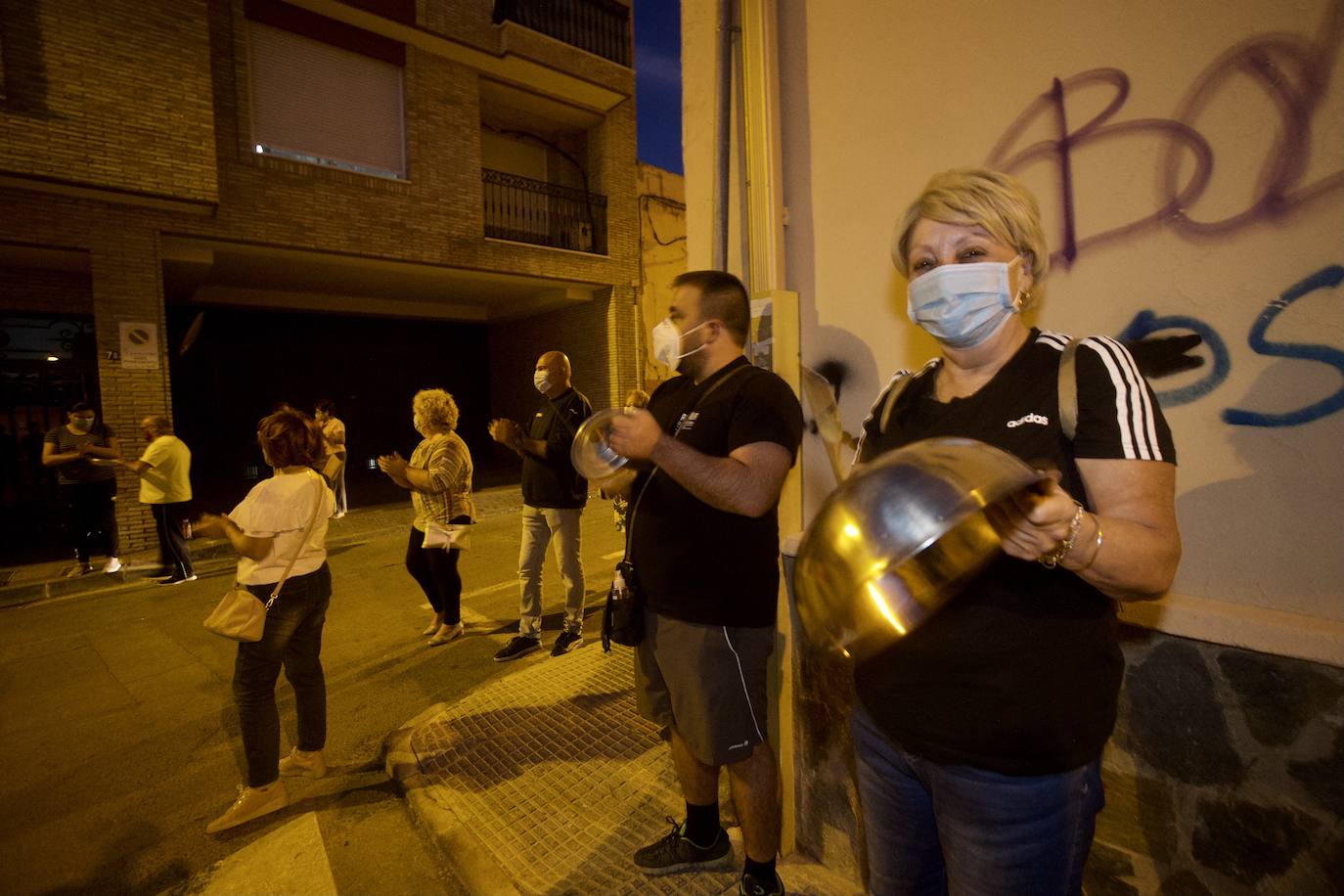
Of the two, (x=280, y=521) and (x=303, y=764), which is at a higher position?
(x=280, y=521)

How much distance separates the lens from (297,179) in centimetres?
1032

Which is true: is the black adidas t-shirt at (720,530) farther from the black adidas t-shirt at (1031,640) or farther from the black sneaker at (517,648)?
the black sneaker at (517,648)

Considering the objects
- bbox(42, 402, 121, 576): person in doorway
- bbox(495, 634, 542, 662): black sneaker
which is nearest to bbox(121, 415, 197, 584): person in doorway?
bbox(42, 402, 121, 576): person in doorway

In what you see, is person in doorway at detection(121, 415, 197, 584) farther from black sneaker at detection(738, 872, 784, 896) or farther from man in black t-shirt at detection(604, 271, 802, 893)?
black sneaker at detection(738, 872, 784, 896)

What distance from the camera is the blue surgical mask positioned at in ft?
4.30

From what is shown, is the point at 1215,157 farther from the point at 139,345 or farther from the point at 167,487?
the point at 139,345

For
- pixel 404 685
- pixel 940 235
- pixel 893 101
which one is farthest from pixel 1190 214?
pixel 404 685

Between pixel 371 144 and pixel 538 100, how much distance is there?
159 inches

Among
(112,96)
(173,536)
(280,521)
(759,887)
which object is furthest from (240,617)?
(112,96)

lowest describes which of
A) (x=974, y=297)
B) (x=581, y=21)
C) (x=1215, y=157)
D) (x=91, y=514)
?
(x=91, y=514)

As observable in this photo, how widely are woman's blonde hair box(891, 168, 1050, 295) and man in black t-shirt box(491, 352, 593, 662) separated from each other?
3325 mm

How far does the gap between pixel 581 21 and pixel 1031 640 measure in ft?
52.0

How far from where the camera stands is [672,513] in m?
2.17

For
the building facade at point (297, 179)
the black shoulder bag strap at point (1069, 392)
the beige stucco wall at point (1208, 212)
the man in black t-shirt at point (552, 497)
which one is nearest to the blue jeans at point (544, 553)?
the man in black t-shirt at point (552, 497)
